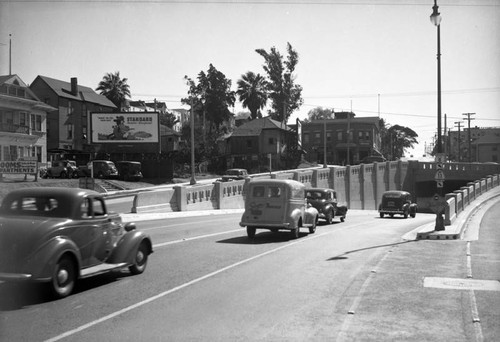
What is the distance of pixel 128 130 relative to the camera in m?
64.6

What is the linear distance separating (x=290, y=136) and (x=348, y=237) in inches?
2802

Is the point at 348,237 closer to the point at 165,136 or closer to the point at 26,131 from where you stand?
the point at 26,131

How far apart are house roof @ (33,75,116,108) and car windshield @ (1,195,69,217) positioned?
66672mm

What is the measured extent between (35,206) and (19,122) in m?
50.3

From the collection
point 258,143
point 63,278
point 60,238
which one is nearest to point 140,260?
point 63,278

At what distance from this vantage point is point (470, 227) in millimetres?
25203

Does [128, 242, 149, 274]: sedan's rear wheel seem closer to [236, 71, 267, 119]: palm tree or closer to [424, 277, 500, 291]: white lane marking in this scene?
[424, 277, 500, 291]: white lane marking

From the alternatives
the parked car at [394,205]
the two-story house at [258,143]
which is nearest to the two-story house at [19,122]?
the two-story house at [258,143]

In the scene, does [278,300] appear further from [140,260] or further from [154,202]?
[154,202]

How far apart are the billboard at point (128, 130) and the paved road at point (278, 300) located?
49.5 metres

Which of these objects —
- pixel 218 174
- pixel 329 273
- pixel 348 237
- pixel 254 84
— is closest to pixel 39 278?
pixel 329 273

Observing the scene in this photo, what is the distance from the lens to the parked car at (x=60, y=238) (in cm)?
A: 863

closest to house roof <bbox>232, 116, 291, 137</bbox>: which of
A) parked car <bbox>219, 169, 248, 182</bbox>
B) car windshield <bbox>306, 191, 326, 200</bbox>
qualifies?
parked car <bbox>219, 169, 248, 182</bbox>

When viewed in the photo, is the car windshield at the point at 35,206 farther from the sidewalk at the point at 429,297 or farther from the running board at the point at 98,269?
the sidewalk at the point at 429,297
